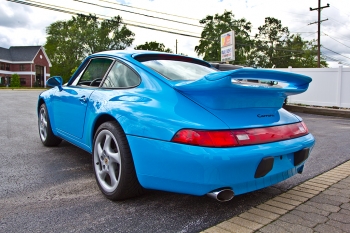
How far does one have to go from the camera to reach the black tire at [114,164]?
7.92 feet

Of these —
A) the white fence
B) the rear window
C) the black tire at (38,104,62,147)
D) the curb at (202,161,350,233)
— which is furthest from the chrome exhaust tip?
the white fence

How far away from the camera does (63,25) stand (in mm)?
66688

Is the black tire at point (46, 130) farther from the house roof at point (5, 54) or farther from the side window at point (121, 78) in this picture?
the house roof at point (5, 54)

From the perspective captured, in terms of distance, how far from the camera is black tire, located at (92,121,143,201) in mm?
2414

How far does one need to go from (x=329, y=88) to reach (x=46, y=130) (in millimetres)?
13119

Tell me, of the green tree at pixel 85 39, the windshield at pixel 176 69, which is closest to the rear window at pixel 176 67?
the windshield at pixel 176 69

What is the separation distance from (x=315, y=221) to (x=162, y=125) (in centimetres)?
134

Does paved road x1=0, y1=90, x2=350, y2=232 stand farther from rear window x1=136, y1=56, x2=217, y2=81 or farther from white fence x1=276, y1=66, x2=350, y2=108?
white fence x1=276, y1=66, x2=350, y2=108

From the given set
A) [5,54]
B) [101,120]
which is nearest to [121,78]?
[101,120]

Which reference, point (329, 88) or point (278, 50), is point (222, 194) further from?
point (278, 50)

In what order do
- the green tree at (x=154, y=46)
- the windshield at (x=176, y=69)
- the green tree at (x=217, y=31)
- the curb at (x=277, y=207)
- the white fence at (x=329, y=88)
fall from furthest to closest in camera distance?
1. the green tree at (x=154, y=46)
2. the green tree at (x=217, y=31)
3. the white fence at (x=329, y=88)
4. the windshield at (x=176, y=69)
5. the curb at (x=277, y=207)

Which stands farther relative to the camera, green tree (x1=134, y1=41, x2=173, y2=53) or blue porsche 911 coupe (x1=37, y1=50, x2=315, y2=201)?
green tree (x1=134, y1=41, x2=173, y2=53)

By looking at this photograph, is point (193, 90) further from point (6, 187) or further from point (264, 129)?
point (6, 187)

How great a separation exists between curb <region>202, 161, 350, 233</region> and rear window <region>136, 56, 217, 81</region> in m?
1.25
